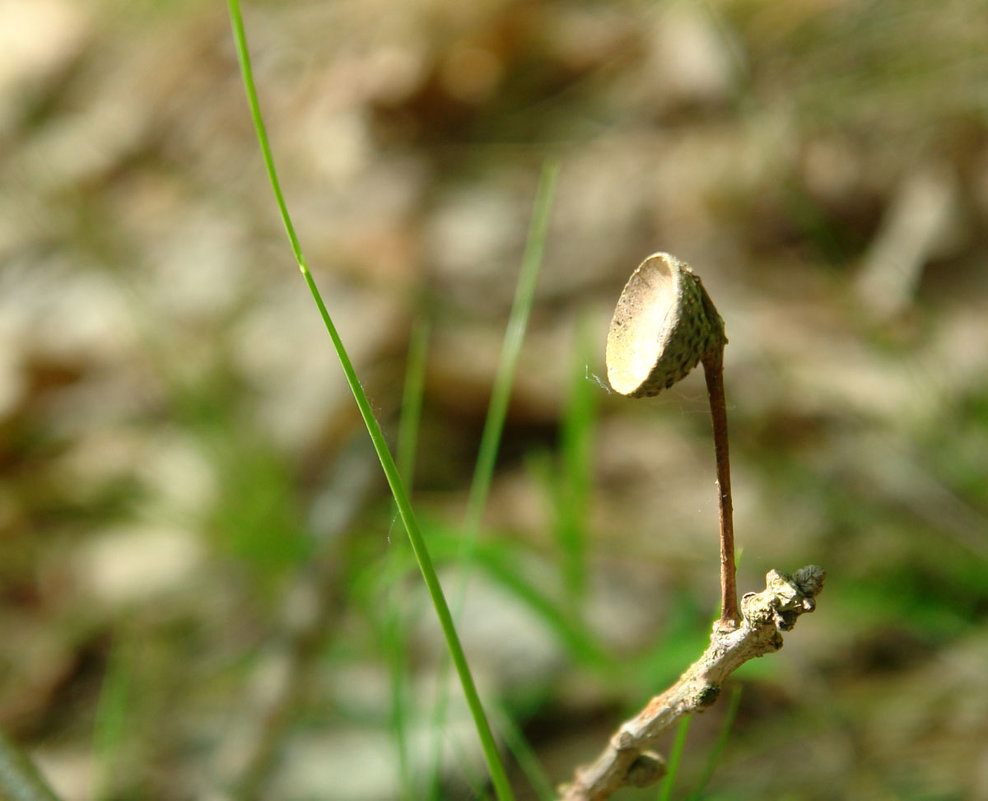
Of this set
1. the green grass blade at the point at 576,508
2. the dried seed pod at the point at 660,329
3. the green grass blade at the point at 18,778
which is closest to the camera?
the dried seed pod at the point at 660,329

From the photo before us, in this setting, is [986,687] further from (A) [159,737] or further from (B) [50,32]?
(B) [50,32]

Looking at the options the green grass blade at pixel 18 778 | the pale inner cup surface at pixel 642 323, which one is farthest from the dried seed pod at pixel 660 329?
the green grass blade at pixel 18 778

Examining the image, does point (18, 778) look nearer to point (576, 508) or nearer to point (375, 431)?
point (375, 431)

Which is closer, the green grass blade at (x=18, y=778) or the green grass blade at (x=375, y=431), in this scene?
the green grass blade at (x=375, y=431)

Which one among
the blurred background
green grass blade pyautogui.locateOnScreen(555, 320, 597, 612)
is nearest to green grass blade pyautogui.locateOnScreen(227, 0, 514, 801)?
the blurred background

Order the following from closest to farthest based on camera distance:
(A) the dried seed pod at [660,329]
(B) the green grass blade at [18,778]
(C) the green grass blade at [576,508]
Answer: (A) the dried seed pod at [660,329] < (B) the green grass blade at [18,778] < (C) the green grass blade at [576,508]

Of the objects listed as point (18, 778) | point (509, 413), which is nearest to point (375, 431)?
point (18, 778)

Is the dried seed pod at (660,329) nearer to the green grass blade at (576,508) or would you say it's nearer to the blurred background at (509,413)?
the blurred background at (509,413)

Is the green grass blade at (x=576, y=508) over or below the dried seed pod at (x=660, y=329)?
over

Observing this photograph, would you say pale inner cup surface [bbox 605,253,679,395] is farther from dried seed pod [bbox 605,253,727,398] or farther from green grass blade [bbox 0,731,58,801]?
green grass blade [bbox 0,731,58,801]
